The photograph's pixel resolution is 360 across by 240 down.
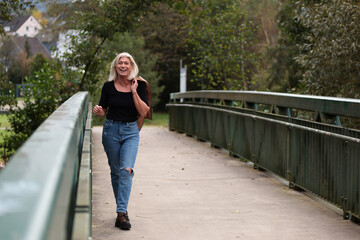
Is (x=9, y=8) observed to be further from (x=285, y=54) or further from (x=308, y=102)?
(x=285, y=54)

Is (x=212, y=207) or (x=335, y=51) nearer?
(x=212, y=207)

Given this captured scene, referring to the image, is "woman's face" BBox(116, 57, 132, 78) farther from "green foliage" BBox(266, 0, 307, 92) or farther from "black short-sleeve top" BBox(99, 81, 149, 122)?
"green foliage" BBox(266, 0, 307, 92)

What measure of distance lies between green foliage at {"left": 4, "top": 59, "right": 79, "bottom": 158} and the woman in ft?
29.4

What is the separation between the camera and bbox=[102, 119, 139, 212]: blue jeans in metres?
6.00

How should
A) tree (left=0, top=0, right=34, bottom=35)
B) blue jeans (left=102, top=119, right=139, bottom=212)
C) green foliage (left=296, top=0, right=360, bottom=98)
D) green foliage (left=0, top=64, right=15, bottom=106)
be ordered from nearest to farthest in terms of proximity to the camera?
1. blue jeans (left=102, top=119, right=139, bottom=212)
2. tree (left=0, top=0, right=34, bottom=35)
3. green foliage (left=0, top=64, right=15, bottom=106)
4. green foliage (left=296, top=0, right=360, bottom=98)

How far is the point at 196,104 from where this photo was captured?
16.0 m

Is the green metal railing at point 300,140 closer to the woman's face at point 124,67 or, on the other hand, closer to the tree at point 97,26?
the woman's face at point 124,67

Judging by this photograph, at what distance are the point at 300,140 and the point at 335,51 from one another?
10.5m

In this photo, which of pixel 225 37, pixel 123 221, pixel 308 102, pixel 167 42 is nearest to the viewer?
pixel 123 221

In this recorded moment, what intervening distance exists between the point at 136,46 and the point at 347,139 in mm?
42437

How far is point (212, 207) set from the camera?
7.12 metres

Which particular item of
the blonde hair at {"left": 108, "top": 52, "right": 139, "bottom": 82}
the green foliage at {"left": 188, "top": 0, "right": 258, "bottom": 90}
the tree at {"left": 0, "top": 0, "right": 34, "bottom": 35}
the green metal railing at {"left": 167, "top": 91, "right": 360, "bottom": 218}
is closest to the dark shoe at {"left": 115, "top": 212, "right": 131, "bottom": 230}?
the blonde hair at {"left": 108, "top": 52, "right": 139, "bottom": 82}

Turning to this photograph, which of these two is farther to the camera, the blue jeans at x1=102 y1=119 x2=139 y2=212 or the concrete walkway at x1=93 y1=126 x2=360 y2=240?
the blue jeans at x1=102 y1=119 x2=139 y2=212

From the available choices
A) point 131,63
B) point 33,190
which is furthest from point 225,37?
point 33,190
